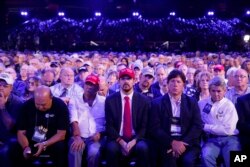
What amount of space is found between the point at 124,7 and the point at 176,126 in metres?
31.4

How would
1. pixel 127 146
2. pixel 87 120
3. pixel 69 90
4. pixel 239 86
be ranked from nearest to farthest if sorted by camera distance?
pixel 127 146 < pixel 87 120 < pixel 239 86 < pixel 69 90

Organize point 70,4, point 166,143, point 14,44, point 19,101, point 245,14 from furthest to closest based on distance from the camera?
1. point 70,4
2. point 245,14
3. point 14,44
4. point 19,101
5. point 166,143

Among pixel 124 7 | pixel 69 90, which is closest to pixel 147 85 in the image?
pixel 69 90

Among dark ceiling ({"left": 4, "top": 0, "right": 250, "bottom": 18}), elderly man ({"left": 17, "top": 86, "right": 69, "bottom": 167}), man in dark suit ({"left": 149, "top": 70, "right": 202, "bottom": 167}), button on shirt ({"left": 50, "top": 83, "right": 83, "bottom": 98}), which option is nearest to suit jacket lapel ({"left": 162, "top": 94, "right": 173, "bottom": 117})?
man in dark suit ({"left": 149, "top": 70, "right": 202, "bottom": 167})

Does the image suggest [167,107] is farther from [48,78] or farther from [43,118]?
[48,78]

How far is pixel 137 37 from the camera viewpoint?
106 ft

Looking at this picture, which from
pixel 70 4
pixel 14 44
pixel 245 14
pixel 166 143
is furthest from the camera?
pixel 70 4

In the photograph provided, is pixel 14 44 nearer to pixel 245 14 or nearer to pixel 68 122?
pixel 245 14

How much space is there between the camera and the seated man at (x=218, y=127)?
6.20m

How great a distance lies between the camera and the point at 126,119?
21.4 ft

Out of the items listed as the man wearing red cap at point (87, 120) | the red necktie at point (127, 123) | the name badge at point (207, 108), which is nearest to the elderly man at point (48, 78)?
the man wearing red cap at point (87, 120)

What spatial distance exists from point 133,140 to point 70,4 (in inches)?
1263

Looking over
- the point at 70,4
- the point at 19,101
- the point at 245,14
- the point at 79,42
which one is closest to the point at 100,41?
the point at 79,42

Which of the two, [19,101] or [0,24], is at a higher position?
[0,24]
